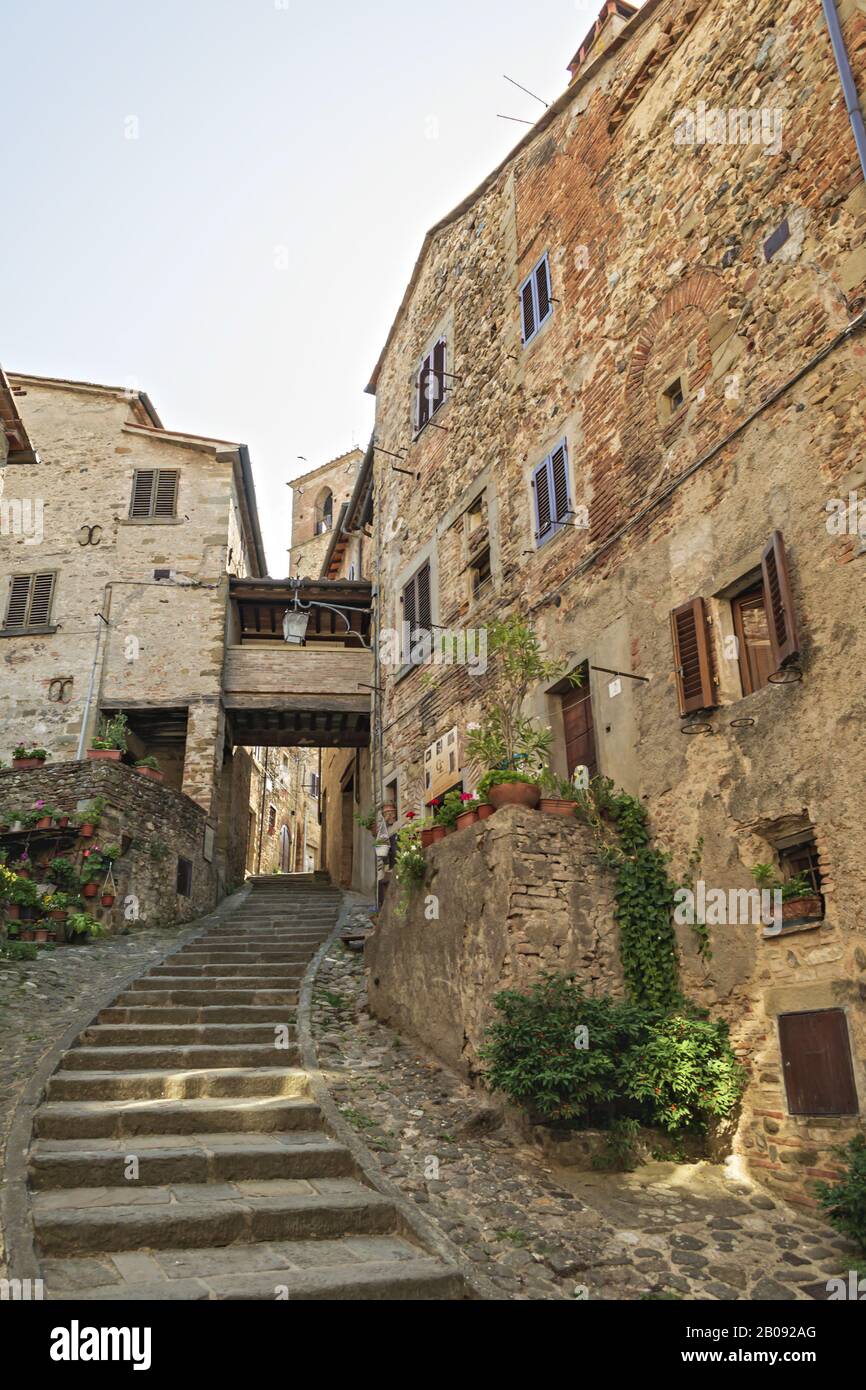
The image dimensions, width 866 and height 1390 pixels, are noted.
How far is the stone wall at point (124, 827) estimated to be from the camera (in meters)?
13.2

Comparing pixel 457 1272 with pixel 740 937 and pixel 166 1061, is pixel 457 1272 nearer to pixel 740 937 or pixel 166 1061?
pixel 740 937

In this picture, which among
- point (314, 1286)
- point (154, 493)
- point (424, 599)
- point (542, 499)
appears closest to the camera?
point (314, 1286)

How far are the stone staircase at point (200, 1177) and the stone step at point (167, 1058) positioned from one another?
0.4 inches

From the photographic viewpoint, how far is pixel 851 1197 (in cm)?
497

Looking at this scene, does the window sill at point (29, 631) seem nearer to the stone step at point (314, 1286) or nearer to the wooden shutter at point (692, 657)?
the wooden shutter at point (692, 657)

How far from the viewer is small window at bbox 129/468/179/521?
19703 millimetres

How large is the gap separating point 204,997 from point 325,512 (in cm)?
3368

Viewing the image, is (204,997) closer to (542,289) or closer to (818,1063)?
(818,1063)

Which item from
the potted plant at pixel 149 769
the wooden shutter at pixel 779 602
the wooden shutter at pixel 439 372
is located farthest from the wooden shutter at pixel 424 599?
the wooden shutter at pixel 779 602

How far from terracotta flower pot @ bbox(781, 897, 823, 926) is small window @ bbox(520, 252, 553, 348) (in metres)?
7.90

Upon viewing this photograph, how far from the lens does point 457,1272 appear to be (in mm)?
4582

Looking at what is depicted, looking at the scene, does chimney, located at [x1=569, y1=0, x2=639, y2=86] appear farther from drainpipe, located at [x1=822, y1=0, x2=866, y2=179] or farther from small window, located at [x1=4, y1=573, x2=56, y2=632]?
small window, located at [x1=4, y1=573, x2=56, y2=632]

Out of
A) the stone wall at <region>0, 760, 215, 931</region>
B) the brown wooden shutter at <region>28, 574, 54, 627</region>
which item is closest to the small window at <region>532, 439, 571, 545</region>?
the stone wall at <region>0, 760, 215, 931</region>

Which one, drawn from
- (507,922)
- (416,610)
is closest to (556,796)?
(507,922)
